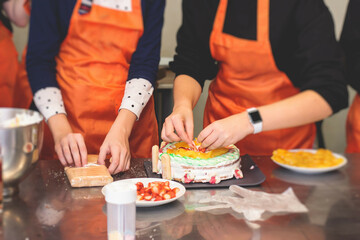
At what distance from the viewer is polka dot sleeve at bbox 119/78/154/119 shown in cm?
167

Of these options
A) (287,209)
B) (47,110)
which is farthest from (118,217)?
(47,110)

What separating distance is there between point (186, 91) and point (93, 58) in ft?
1.28

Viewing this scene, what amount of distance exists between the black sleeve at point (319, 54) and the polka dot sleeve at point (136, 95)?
21.9 inches

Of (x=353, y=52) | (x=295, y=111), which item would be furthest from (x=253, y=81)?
(x=353, y=52)

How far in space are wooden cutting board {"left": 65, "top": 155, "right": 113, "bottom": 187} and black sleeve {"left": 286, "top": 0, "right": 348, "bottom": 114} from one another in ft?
2.42

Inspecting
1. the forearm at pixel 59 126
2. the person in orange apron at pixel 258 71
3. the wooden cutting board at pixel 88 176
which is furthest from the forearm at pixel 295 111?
the forearm at pixel 59 126

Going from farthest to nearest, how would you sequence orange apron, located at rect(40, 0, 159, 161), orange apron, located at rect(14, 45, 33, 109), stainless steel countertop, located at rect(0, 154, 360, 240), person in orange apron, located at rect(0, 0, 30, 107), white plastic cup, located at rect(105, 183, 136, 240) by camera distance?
orange apron, located at rect(14, 45, 33, 109) → person in orange apron, located at rect(0, 0, 30, 107) → orange apron, located at rect(40, 0, 159, 161) → stainless steel countertop, located at rect(0, 154, 360, 240) → white plastic cup, located at rect(105, 183, 136, 240)

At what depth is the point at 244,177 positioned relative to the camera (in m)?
1.35

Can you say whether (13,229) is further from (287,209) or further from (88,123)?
(88,123)

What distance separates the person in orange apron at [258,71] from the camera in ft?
4.92

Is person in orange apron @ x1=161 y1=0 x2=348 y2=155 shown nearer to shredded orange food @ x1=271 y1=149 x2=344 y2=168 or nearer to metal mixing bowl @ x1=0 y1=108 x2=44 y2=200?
shredded orange food @ x1=271 y1=149 x2=344 y2=168

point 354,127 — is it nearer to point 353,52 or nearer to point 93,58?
point 353,52

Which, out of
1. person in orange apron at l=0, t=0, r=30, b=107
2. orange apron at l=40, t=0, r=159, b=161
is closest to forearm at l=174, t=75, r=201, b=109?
orange apron at l=40, t=0, r=159, b=161

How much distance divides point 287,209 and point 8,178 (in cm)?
67
